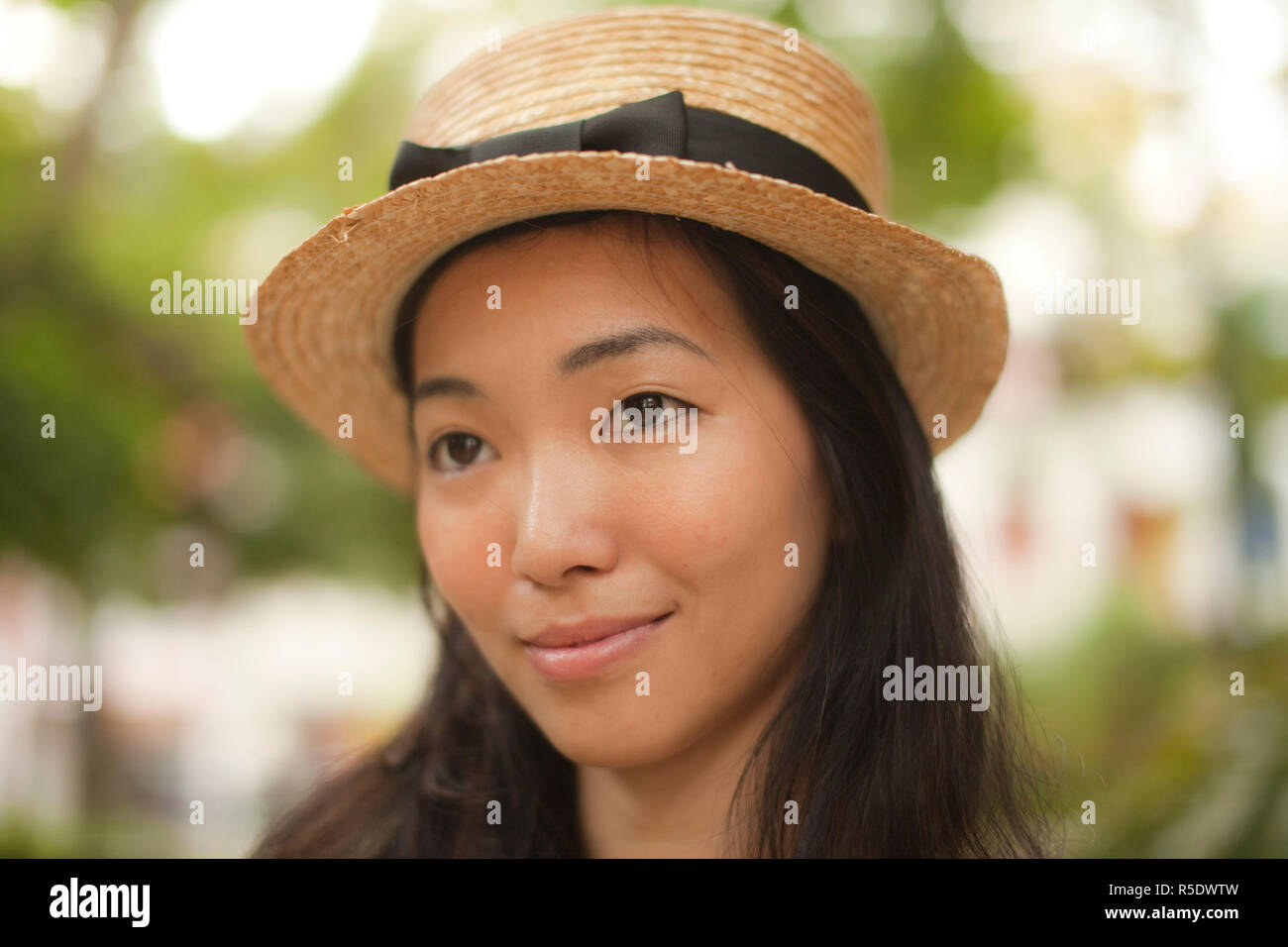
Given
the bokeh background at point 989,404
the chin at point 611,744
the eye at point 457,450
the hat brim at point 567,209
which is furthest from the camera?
the bokeh background at point 989,404

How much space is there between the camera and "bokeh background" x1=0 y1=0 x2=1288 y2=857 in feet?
13.2

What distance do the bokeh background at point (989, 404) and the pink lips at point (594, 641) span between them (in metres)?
0.99

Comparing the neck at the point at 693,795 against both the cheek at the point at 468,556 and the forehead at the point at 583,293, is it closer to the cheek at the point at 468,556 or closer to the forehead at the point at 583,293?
the cheek at the point at 468,556

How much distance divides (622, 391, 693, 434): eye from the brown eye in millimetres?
317

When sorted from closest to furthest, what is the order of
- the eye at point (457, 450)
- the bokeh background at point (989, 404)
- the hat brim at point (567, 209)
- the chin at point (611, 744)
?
1. the hat brim at point (567, 209)
2. the chin at point (611, 744)
3. the eye at point (457, 450)
4. the bokeh background at point (989, 404)

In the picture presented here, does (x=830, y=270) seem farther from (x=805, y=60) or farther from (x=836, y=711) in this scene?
(x=836, y=711)

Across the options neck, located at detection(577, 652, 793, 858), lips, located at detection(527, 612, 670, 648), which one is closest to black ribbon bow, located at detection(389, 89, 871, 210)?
lips, located at detection(527, 612, 670, 648)

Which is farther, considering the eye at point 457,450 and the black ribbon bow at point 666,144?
the eye at point 457,450

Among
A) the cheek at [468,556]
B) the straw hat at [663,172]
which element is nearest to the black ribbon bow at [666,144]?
the straw hat at [663,172]

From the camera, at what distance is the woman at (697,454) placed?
56.2 inches

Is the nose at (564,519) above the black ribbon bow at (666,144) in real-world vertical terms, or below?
below
